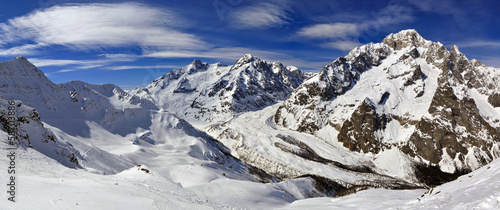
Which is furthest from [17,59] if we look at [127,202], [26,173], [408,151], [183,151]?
[408,151]

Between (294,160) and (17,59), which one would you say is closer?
(17,59)

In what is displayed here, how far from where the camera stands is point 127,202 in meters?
20.5

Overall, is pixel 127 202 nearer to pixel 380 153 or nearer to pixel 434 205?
pixel 434 205

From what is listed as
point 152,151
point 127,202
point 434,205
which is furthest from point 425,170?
point 127,202

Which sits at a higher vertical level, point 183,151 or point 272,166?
point 183,151

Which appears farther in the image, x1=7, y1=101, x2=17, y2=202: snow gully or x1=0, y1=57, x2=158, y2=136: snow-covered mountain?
x1=0, y1=57, x2=158, y2=136: snow-covered mountain

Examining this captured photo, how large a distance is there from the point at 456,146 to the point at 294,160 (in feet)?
390

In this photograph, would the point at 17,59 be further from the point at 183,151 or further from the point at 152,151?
the point at 183,151

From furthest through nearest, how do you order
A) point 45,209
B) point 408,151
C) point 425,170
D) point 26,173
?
1. point 408,151
2. point 425,170
3. point 26,173
4. point 45,209

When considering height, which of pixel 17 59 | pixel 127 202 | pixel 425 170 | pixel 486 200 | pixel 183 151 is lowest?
pixel 425 170

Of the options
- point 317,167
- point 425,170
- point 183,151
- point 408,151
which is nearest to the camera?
point 183,151

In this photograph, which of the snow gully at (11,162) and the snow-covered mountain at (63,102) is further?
the snow-covered mountain at (63,102)

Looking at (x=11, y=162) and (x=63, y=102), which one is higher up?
(x=63, y=102)

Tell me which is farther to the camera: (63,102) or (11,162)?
(63,102)
